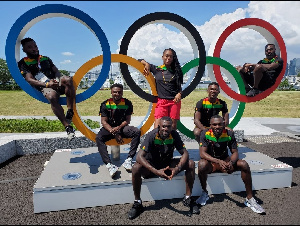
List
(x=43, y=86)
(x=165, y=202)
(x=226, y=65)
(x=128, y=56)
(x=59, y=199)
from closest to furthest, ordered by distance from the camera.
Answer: (x=59, y=199), (x=165, y=202), (x=43, y=86), (x=128, y=56), (x=226, y=65)

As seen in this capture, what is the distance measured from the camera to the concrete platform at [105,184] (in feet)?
12.1

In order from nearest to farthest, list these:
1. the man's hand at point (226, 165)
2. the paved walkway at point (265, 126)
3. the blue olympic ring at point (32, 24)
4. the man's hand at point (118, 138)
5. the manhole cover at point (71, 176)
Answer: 1. the man's hand at point (226, 165)
2. the manhole cover at point (71, 176)
3. the blue olympic ring at point (32, 24)
4. the man's hand at point (118, 138)
5. the paved walkway at point (265, 126)

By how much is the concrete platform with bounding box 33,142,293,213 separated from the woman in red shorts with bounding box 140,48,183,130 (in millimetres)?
1203

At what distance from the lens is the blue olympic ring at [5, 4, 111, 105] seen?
13.9 ft

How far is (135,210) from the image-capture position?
3568 mm

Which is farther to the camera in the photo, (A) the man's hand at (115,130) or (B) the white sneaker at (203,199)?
(A) the man's hand at (115,130)

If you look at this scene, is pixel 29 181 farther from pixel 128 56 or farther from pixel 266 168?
pixel 266 168

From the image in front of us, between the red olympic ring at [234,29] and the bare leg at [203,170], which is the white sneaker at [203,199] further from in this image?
the red olympic ring at [234,29]

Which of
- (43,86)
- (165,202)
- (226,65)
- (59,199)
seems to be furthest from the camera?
(226,65)

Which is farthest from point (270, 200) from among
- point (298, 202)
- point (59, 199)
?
point (59, 199)

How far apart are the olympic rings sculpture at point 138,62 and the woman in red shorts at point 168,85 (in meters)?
0.12

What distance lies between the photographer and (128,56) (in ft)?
15.6

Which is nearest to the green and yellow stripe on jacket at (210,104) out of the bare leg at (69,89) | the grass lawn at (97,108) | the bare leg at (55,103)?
the bare leg at (69,89)

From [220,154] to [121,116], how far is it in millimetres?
1662
